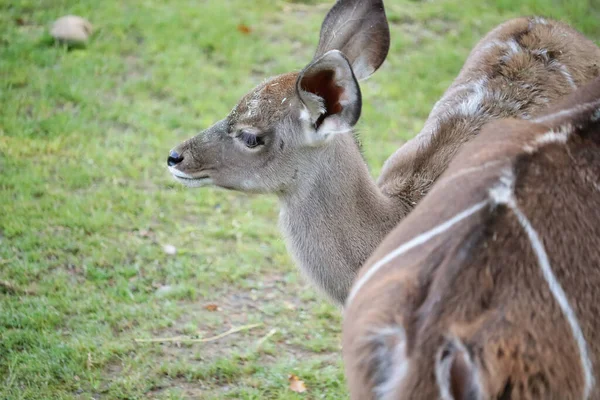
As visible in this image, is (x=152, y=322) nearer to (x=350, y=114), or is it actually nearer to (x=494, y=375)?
(x=350, y=114)

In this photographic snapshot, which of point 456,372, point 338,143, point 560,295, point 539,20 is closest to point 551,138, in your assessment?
point 560,295

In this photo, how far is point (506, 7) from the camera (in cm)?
879

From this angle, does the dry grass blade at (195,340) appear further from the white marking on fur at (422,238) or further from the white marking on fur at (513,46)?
the white marking on fur at (422,238)

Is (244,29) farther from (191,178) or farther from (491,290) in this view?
(491,290)

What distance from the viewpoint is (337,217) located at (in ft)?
12.8

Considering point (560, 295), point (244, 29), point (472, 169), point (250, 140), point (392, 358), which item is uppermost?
point (472, 169)

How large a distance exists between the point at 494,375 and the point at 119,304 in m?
3.27

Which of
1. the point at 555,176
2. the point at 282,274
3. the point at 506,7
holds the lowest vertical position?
the point at 282,274

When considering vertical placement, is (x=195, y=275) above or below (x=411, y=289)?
Result: below

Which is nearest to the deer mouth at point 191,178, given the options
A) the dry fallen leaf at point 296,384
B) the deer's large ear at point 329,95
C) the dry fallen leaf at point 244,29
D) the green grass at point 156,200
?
the deer's large ear at point 329,95

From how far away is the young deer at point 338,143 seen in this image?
3.87m

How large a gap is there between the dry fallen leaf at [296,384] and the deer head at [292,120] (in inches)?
42.3

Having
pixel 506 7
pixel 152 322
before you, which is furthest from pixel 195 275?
pixel 506 7

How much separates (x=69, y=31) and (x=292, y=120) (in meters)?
4.38
